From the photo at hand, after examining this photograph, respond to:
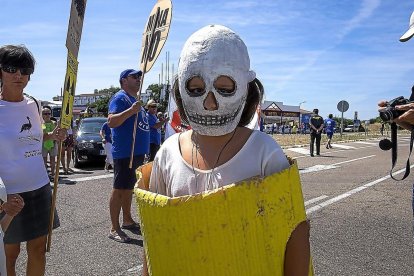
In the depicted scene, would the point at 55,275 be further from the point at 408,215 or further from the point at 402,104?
the point at 408,215

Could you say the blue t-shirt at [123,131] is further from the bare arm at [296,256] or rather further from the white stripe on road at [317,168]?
the white stripe on road at [317,168]

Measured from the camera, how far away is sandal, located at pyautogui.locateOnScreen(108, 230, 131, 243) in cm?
471

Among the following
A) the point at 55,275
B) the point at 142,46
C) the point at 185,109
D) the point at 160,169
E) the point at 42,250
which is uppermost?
the point at 142,46

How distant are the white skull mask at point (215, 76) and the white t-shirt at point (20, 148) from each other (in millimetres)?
1675

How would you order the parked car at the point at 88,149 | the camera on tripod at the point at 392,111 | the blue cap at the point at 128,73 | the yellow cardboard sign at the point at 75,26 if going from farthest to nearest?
1. the parked car at the point at 88,149
2. the blue cap at the point at 128,73
3. the yellow cardboard sign at the point at 75,26
4. the camera on tripod at the point at 392,111

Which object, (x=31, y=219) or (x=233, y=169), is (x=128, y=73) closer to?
(x=31, y=219)

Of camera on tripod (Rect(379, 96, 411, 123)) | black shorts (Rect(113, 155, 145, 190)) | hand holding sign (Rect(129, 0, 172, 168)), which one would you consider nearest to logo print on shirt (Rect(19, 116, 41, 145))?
hand holding sign (Rect(129, 0, 172, 168))

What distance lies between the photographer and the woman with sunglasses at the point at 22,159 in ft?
8.94

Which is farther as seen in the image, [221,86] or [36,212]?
[36,212]

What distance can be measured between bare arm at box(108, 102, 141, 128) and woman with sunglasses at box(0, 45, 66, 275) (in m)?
1.49

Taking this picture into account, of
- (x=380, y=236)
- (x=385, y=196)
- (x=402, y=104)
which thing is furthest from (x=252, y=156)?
(x=385, y=196)

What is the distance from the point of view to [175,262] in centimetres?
136

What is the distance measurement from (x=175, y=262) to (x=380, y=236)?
442cm

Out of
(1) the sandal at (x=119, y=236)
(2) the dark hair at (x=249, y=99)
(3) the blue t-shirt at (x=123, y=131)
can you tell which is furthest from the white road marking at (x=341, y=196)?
(2) the dark hair at (x=249, y=99)
